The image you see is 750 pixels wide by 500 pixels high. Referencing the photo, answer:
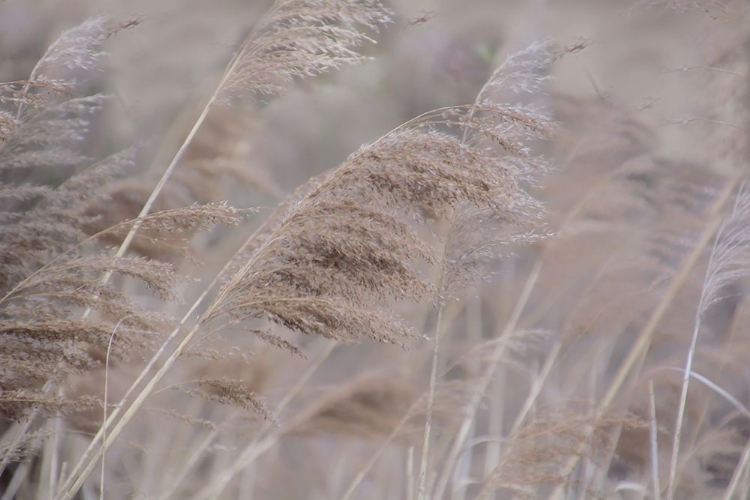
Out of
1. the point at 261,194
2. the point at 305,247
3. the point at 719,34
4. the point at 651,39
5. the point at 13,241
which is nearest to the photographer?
the point at 305,247

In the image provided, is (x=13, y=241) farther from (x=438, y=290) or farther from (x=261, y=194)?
(x=261, y=194)

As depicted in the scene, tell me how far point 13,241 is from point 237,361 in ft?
3.83

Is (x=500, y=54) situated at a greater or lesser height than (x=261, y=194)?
greater

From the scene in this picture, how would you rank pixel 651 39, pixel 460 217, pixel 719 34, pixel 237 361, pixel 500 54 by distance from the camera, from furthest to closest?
pixel 500 54 < pixel 651 39 < pixel 237 361 < pixel 719 34 < pixel 460 217

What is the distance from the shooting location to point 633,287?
308 centimetres

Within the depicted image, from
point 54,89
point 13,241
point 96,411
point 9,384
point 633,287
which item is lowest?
point 96,411

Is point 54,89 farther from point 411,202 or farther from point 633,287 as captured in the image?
point 633,287

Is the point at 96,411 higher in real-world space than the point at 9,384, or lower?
lower

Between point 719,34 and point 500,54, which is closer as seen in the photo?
point 719,34

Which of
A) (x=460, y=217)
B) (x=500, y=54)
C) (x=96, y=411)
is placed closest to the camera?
(x=460, y=217)

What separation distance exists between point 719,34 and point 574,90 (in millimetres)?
851

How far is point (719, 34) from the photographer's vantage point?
8.04 feet

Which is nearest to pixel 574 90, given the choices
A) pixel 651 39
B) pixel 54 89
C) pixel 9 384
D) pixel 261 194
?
pixel 651 39

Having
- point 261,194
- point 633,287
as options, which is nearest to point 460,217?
point 633,287
